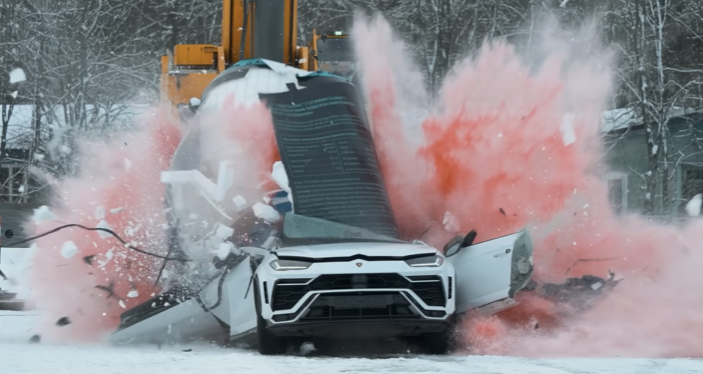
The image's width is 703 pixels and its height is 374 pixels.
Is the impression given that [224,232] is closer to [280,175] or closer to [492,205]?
[280,175]

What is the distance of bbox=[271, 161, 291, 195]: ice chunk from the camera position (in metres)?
9.16

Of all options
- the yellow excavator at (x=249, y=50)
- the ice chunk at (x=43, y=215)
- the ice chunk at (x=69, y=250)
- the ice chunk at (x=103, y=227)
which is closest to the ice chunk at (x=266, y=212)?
the ice chunk at (x=103, y=227)

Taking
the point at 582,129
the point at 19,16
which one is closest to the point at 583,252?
the point at 582,129

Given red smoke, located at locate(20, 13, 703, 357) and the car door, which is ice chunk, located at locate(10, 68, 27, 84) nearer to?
red smoke, located at locate(20, 13, 703, 357)

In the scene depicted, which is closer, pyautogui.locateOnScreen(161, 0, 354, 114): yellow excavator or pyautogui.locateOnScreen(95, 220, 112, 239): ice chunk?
pyautogui.locateOnScreen(95, 220, 112, 239): ice chunk

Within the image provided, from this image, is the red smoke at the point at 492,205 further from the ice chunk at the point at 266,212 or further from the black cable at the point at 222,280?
the black cable at the point at 222,280

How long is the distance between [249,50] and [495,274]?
15.1 feet

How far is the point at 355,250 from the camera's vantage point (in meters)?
7.75

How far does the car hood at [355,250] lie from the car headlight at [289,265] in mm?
54

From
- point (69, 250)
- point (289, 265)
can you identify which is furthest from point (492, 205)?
point (69, 250)

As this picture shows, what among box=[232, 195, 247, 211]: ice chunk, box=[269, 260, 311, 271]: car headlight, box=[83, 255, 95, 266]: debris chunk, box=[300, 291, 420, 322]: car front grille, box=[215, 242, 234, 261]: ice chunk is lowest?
box=[83, 255, 95, 266]: debris chunk

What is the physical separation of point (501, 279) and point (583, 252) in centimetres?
166

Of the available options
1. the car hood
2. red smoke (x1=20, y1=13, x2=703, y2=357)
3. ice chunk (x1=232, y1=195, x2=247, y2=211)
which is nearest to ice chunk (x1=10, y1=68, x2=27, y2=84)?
red smoke (x1=20, y1=13, x2=703, y2=357)

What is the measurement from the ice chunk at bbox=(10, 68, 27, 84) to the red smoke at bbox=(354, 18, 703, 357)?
18.3 m
